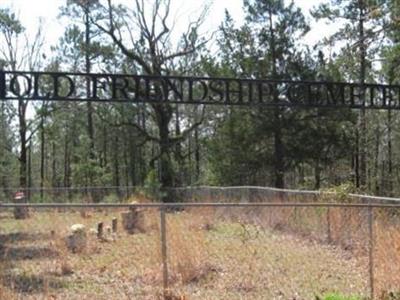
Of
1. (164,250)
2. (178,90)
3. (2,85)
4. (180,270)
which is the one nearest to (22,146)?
(178,90)

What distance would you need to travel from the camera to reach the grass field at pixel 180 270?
8469 millimetres

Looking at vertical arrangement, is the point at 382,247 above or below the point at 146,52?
below

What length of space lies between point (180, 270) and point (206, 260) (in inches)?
28.2

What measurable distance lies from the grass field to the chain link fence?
0.05 feet

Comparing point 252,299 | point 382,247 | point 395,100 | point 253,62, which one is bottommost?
point 252,299

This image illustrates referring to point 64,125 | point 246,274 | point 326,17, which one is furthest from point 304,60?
point 246,274

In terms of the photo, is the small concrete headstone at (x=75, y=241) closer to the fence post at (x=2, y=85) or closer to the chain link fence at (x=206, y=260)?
the chain link fence at (x=206, y=260)

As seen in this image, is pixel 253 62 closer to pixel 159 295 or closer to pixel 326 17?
pixel 326 17

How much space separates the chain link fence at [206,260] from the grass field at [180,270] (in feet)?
0.05

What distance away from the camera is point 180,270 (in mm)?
8883

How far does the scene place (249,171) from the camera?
35.0 m

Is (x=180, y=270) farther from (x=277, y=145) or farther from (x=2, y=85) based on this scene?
(x=277, y=145)

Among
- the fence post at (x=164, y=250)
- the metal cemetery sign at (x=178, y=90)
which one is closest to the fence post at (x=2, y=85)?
the metal cemetery sign at (x=178, y=90)

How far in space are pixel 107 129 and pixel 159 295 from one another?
46525 millimetres
